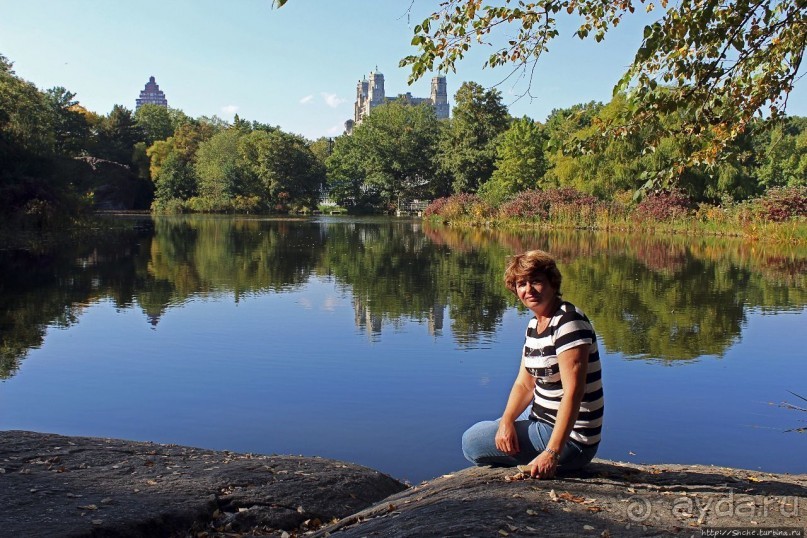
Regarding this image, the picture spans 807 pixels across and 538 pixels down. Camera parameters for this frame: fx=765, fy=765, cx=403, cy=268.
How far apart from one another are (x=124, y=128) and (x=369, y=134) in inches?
855

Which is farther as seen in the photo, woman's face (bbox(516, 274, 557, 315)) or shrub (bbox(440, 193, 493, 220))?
shrub (bbox(440, 193, 493, 220))

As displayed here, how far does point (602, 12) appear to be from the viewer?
16.6 ft

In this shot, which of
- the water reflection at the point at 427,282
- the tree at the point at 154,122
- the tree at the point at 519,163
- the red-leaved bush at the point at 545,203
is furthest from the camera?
the tree at the point at 154,122

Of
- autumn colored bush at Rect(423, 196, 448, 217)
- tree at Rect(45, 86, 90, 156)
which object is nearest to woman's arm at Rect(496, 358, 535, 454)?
autumn colored bush at Rect(423, 196, 448, 217)

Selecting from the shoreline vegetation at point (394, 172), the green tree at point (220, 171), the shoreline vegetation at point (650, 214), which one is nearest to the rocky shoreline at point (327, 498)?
the shoreline vegetation at point (394, 172)

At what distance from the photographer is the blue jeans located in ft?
11.3

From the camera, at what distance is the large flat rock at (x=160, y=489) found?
3.56m

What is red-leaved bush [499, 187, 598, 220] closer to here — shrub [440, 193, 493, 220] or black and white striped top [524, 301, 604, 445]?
shrub [440, 193, 493, 220]

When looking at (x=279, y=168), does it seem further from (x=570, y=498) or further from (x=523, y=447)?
(x=570, y=498)

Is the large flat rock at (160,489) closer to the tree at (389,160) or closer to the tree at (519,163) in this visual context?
the tree at (519,163)

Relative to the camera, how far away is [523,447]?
356 cm

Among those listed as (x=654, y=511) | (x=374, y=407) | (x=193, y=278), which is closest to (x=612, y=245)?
(x=193, y=278)

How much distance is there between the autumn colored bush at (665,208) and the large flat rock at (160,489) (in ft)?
107

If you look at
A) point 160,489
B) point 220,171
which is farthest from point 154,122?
point 160,489
